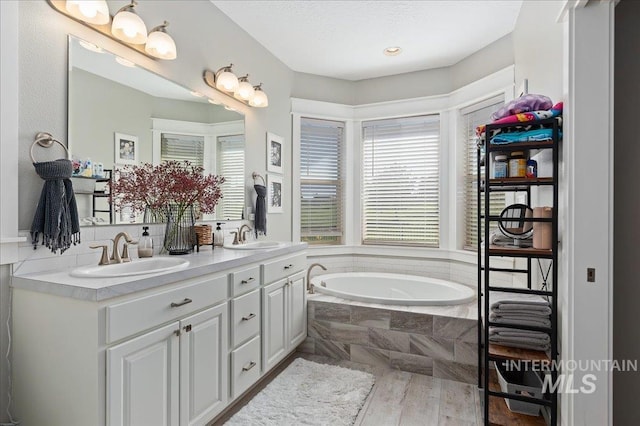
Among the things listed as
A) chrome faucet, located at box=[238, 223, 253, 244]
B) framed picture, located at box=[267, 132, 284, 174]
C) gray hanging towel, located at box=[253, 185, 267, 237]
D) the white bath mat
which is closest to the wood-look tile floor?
the white bath mat

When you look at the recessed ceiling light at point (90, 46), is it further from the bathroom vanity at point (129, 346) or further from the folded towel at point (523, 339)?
the folded towel at point (523, 339)

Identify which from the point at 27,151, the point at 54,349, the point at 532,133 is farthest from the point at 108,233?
the point at 532,133

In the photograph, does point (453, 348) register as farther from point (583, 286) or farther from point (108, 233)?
point (108, 233)

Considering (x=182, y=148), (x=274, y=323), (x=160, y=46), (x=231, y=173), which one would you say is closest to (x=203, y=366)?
(x=274, y=323)

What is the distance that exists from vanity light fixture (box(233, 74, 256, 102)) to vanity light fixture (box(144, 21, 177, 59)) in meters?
0.77

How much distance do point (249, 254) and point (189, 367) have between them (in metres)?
0.75

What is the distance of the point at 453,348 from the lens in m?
2.54

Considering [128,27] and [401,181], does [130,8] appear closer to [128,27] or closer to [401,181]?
[128,27]

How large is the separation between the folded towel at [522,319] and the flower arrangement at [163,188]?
6.19 ft

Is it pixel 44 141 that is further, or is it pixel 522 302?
pixel 522 302

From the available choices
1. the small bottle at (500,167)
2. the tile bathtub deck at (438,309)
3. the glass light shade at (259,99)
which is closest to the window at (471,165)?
the tile bathtub deck at (438,309)

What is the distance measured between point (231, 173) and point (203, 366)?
5.10 feet

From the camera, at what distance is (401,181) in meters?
4.02

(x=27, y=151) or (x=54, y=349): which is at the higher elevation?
(x=27, y=151)
